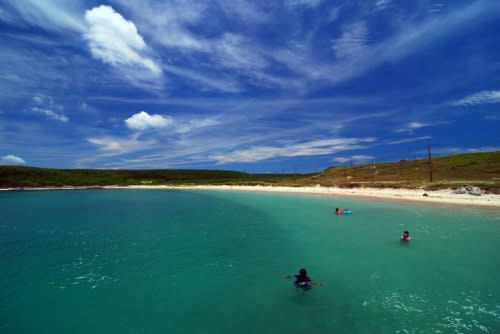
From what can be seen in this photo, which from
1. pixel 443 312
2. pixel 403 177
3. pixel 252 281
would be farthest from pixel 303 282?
pixel 403 177

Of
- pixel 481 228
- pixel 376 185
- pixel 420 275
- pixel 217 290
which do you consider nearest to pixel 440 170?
pixel 376 185

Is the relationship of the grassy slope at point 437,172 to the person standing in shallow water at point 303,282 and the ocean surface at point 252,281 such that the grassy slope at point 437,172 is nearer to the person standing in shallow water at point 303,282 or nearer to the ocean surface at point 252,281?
the ocean surface at point 252,281

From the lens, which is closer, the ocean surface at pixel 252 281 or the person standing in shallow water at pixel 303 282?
the ocean surface at pixel 252 281

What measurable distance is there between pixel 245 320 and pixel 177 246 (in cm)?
1525

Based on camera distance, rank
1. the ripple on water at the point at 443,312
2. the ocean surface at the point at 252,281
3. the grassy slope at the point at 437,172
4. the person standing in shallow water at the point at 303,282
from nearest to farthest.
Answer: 1. the ripple on water at the point at 443,312
2. the ocean surface at the point at 252,281
3. the person standing in shallow water at the point at 303,282
4. the grassy slope at the point at 437,172

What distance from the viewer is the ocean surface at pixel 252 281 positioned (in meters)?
12.3

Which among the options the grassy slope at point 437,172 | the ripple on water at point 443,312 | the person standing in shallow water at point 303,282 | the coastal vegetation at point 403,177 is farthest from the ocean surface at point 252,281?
the grassy slope at point 437,172

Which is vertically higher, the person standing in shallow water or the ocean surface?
the person standing in shallow water

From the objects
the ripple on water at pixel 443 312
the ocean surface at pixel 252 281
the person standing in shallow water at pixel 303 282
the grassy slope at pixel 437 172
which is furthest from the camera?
the grassy slope at pixel 437 172

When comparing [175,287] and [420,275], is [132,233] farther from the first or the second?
[420,275]

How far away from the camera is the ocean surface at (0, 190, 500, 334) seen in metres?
12.3

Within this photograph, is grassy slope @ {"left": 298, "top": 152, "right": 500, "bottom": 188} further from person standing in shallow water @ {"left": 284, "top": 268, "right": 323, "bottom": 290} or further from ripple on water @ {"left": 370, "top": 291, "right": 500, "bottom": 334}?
person standing in shallow water @ {"left": 284, "top": 268, "right": 323, "bottom": 290}

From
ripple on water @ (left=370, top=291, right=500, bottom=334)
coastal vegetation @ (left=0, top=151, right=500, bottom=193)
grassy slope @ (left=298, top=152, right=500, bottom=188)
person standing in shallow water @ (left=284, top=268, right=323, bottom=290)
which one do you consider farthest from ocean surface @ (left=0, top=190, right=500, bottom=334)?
grassy slope @ (left=298, top=152, right=500, bottom=188)

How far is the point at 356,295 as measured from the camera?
14.8 meters
